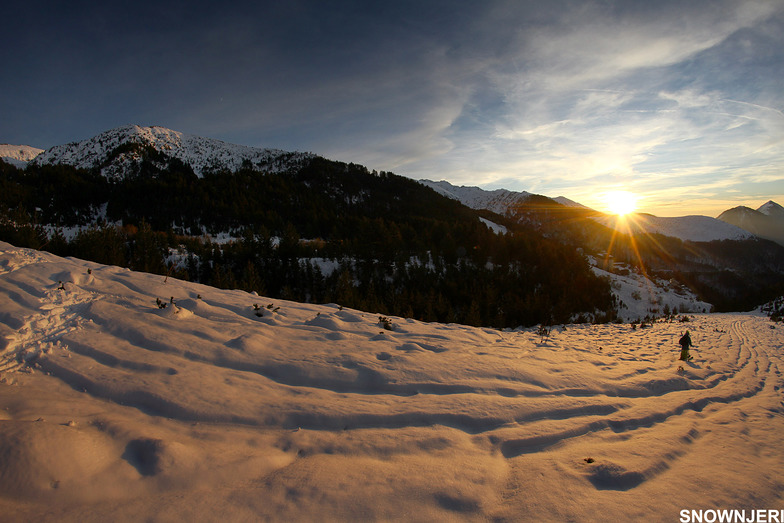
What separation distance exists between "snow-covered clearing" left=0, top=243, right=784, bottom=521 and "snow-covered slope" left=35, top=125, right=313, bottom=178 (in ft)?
434

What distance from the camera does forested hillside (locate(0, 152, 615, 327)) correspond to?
67.8ft

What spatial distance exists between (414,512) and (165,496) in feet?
5.87

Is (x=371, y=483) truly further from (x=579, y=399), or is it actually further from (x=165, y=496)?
(x=579, y=399)

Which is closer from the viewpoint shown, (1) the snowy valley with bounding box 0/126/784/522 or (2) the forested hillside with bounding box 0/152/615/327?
(1) the snowy valley with bounding box 0/126/784/522

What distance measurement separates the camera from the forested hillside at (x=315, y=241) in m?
20.7

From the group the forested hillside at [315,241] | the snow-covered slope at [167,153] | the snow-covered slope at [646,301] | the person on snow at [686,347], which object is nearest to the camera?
the person on snow at [686,347]

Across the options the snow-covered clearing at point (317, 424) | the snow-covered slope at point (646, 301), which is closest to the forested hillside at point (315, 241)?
the snow-covered slope at point (646, 301)

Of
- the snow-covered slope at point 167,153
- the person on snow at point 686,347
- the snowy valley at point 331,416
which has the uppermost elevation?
the snow-covered slope at point 167,153

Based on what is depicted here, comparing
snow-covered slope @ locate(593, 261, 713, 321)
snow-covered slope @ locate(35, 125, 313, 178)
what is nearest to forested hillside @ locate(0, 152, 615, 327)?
snow-covered slope @ locate(593, 261, 713, 321)

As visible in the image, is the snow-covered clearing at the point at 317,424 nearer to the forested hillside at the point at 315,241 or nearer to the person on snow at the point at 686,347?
the person on snow at the point at 686,347

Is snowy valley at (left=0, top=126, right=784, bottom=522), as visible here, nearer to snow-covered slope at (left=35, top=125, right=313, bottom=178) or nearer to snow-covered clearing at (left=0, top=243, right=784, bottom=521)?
snow-covered clearing at (left=0, top=243, right=784, bottom=521)

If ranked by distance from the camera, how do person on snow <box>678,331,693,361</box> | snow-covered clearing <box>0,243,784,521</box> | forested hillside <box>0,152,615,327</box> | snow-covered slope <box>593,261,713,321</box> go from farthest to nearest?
snow-covered slope <box>593,261,713,321</box> → forested hillside <box>0,152,615,327</box> → person on snow <box>678,331,693,361</box> → snow-covered clearing <box>0,243,784,521</box>

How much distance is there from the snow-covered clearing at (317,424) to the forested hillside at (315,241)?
839 centimetres

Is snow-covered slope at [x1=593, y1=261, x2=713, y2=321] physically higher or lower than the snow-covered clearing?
lower
